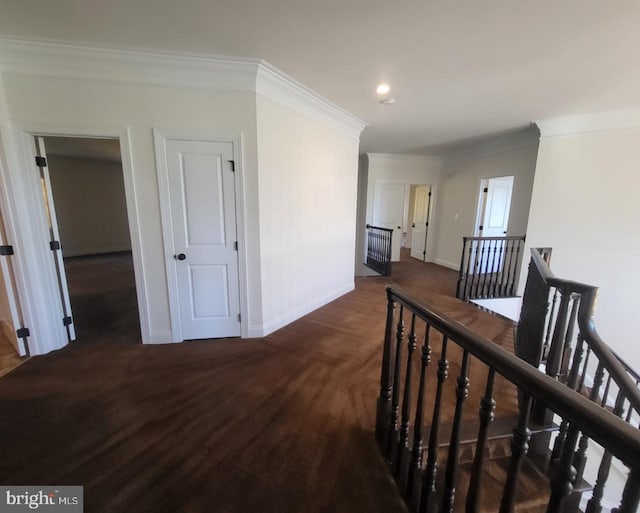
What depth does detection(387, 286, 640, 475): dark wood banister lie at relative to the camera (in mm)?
545

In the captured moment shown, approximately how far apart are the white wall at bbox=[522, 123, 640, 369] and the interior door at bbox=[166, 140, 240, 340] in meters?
4.41

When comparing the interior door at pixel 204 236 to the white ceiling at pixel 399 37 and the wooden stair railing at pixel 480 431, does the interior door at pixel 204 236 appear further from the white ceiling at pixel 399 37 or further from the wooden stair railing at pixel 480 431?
the wooden stair railing at pixel 480 431

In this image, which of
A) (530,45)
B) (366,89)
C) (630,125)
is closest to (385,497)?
(530,45)

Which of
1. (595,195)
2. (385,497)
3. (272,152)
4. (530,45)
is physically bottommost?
(385,497)

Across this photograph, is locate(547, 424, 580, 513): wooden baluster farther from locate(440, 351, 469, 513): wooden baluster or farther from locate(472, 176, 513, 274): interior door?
locate(472, 176, 513, 274): interior door

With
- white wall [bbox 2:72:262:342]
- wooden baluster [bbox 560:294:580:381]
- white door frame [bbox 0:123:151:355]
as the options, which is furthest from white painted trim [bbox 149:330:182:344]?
wooden baluster [bbox 560:294:580:381]

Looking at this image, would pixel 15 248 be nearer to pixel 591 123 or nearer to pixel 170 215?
pixel 170 215

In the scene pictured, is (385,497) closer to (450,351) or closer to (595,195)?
(450,351)

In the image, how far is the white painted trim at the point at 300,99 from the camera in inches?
103

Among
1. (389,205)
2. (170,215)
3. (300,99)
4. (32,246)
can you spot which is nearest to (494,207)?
(389,205)

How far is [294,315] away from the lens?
345cm

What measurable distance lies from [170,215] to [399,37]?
95.3 inches

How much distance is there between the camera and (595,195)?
143 inches

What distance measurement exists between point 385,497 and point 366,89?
11.1ft
